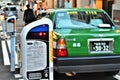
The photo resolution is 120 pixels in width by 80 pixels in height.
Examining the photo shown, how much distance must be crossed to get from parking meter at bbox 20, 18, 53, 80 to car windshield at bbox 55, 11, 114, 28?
1437 millimetres

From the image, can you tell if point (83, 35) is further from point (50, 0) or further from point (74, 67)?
point (50, 0)

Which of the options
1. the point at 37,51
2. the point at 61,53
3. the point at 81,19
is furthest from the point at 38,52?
the point at 81,19

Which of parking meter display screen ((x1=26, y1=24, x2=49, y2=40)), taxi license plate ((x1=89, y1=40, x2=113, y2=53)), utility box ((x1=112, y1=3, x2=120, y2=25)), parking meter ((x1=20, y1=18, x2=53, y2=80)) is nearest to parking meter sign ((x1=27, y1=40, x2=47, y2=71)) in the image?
parking meter ((x1=20, y1=18, x2=53, y2=80))

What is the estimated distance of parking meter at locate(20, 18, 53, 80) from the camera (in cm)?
720

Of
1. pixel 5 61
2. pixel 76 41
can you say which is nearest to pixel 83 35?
pixel 76 41

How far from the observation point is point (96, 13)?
911 centimetres

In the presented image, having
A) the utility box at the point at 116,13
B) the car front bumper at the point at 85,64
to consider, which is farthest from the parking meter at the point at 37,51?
the utility box at the point at 116,13

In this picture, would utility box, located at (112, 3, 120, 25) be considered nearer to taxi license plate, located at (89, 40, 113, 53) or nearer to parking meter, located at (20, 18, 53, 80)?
taxi license plate, located at (89, 40, 113, 53)

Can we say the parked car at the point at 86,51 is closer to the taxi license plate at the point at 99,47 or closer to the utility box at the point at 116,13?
the taxi license plate at the point at 99,47

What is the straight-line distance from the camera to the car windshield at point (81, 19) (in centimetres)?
872

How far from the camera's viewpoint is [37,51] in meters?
7.21

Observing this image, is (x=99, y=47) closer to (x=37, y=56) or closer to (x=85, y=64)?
(x=85, y=64)

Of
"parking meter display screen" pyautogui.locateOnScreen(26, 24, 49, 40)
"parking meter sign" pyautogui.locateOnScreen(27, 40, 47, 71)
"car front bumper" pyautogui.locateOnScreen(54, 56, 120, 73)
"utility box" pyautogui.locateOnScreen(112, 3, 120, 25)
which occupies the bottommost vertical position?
"utility box" pyautogui.locateOnScreen(112, 3, 120, 25)

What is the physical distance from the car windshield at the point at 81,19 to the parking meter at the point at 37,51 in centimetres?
144
